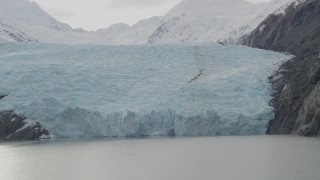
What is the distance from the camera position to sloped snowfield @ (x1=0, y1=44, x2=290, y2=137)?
3688 cm

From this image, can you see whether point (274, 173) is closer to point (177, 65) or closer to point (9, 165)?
point (9, 165)

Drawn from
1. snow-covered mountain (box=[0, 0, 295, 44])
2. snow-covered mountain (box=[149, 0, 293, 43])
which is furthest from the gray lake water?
snow-covered mountain (box=[0, 0, 295, 44])

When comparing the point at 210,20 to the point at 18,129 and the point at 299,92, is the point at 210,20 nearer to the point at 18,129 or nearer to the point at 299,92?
the point at 299,92

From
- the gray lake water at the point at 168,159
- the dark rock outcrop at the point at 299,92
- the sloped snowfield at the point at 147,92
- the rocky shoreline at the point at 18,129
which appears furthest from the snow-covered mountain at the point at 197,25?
the gray lake water at the point at 168,159

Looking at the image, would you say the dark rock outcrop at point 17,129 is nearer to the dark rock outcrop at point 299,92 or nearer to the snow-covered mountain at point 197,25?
the dark rock outcrop at point 299,92

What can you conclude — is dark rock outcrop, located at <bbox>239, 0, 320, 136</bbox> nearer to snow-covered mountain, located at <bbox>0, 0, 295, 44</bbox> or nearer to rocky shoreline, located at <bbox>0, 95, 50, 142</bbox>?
rocky shoreline, located at <bbox>0, 95, 50, 142</bbox>

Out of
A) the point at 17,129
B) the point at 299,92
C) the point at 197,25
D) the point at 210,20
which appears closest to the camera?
the point at 299,92

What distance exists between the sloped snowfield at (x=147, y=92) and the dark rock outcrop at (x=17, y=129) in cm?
46

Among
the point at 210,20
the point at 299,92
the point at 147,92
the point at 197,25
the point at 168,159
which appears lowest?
the point at 168,159

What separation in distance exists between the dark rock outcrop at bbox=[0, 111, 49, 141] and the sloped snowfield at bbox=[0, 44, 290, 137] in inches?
18.1

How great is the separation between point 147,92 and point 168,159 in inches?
591

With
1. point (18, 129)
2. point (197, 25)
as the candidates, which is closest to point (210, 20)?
point (197, 25)

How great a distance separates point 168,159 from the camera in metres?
26.1

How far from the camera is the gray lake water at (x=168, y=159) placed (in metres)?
21.8
